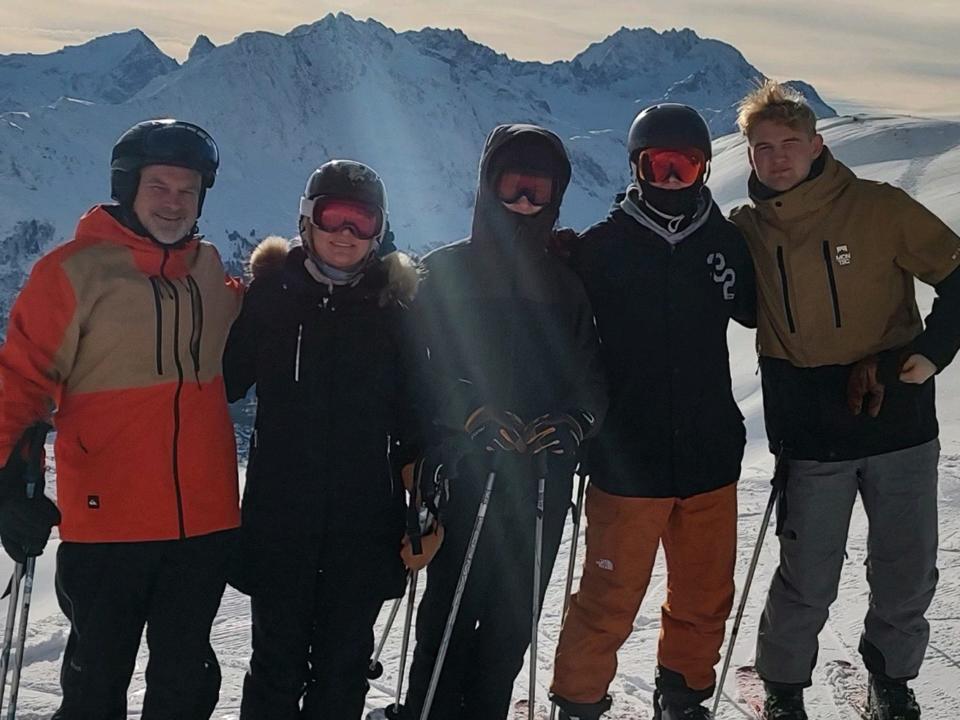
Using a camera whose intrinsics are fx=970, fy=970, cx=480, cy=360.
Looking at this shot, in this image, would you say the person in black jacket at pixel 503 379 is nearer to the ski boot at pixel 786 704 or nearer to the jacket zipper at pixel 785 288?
the jacket zipper at pixel 785 288

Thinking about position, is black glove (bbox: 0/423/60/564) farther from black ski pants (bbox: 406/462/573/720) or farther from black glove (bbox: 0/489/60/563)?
black ski pants (bbox: 406/462/573/720)

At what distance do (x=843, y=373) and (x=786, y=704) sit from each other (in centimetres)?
123

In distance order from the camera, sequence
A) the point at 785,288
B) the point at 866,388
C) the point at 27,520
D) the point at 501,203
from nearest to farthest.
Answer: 1. the point at 27,520
2. the point at 501,203
3. the point at 866,388
4. the point at 785,288

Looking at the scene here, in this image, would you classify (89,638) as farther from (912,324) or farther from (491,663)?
(912,324)

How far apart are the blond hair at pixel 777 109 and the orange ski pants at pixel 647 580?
129cm

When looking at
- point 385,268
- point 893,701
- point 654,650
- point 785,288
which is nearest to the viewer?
point 385,268

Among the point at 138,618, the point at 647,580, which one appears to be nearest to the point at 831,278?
the point at 647,580

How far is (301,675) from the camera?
10.0 ft

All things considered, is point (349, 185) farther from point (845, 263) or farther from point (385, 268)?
point (845, 263)

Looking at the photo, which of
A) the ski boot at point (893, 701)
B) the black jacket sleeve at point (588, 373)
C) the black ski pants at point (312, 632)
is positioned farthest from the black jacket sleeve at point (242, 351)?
the ski boot at point (893, 701)

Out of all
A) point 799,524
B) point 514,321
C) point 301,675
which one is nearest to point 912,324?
point 799,524

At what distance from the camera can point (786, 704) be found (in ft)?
11.7

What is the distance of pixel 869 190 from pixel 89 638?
2967 mm

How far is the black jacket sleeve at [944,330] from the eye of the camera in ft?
10.9
